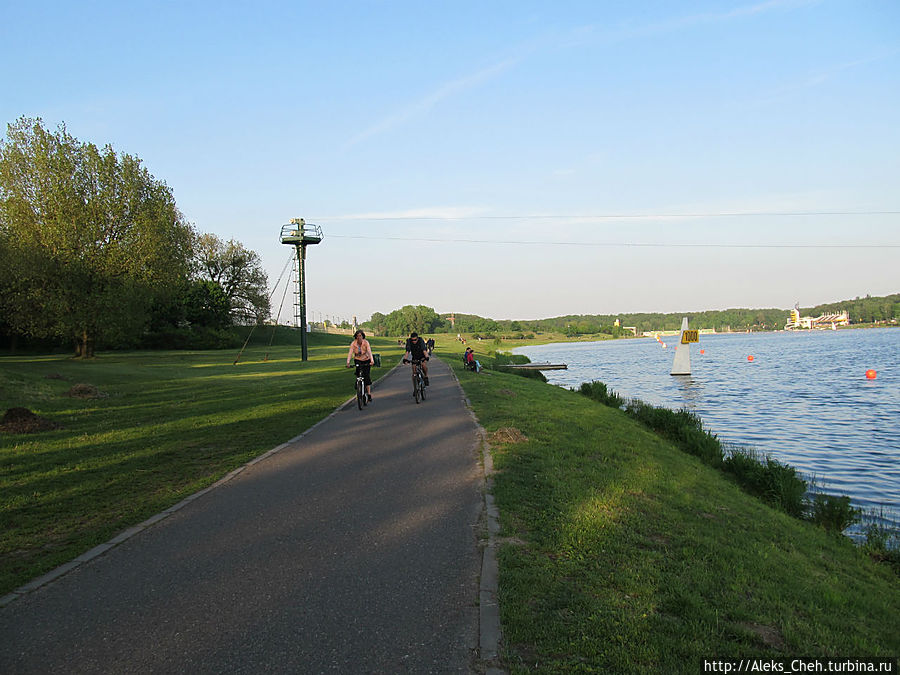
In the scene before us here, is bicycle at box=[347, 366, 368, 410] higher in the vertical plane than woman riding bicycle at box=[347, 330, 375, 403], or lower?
lower

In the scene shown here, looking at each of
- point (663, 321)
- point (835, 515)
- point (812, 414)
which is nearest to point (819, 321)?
point (663, 321)

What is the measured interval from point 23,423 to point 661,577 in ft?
42.8

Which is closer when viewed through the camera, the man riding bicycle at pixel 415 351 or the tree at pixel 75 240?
the man riding bicycle at pixel 415 351

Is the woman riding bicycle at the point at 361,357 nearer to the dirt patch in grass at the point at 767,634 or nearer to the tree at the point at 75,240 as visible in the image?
the dirt patch in grass at the point at 767,634

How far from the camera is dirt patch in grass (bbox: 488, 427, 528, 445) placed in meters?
9.92

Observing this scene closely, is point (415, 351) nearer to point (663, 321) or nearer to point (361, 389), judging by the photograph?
point (361, 389)

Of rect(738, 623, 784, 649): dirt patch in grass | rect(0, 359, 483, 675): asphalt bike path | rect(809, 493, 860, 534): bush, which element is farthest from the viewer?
rect(809, 493, 860, 534): bush

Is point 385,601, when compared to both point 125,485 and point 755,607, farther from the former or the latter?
point 125,485

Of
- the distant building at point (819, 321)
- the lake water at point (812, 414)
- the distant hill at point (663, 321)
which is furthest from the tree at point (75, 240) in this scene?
the distant building at point (819, 321)

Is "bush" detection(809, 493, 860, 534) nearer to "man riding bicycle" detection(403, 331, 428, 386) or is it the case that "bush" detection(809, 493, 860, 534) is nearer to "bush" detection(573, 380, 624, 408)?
"man riding bicycle" detection(403, 331, 428, 386)

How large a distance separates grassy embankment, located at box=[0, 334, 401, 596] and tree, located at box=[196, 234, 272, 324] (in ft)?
191

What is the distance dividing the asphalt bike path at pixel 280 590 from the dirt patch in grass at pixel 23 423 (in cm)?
739

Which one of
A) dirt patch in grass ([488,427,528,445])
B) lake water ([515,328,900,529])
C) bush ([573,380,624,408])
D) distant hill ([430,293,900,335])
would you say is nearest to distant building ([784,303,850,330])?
distant hill ([430,293,900,335])

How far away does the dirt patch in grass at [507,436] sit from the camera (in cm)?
992
